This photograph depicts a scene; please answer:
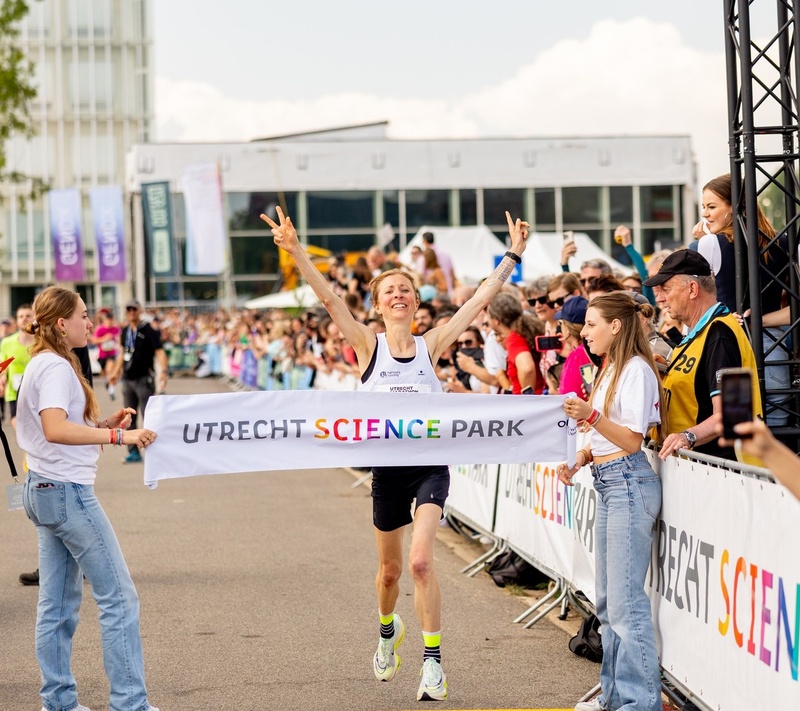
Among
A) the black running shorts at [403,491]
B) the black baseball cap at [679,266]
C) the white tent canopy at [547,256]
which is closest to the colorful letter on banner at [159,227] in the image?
the white tent canopy at [547,256]

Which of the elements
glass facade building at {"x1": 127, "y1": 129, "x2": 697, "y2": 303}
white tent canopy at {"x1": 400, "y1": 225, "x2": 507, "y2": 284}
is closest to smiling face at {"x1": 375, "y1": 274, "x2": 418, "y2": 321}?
white tent canopy at {"x1": 400, "y1": 225, "x2": 507, "y2": 284}

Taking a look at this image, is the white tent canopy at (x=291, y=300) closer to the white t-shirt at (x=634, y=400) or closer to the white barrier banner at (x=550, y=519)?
the white barrier banner at (x=550, y=519)

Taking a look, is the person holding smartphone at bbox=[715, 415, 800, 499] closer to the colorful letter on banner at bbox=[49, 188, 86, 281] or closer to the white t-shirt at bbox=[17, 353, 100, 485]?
the white t-shirt at bbox=[17, 353, 100, 485]

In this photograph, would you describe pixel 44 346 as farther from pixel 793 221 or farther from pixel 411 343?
pixel 793 221

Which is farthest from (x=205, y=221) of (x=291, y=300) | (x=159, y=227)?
(x=159, y=227)

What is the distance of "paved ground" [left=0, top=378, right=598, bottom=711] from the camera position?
630cm

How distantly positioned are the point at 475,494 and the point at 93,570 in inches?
214

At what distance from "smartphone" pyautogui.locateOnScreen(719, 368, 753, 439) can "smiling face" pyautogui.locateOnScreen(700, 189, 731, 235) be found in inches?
194

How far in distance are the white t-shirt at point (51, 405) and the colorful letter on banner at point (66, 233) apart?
46.9 m

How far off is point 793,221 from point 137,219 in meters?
56.1

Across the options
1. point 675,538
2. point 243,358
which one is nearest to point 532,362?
point 675,538

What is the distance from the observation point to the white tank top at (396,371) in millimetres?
6516

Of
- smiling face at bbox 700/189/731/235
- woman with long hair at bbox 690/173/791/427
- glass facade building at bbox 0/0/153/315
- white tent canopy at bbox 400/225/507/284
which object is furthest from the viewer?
glass facade building at bbox 0/0/153/315

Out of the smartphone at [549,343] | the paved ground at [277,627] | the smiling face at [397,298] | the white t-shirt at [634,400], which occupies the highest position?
the smiling face at [397,298]
